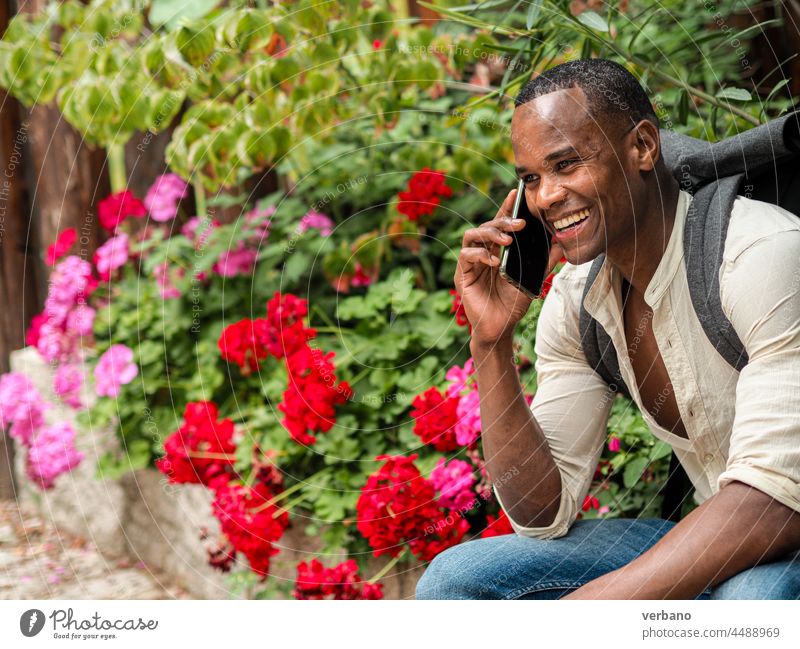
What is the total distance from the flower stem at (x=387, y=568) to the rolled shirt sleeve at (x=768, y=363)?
2.44 feet

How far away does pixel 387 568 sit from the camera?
1605mm

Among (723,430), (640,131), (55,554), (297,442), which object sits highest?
(640,131)

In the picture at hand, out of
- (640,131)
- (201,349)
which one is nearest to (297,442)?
(201,349)

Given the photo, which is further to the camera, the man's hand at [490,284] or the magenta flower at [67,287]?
the magenta flower at [67,287]

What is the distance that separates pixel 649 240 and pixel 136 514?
1.68 metres

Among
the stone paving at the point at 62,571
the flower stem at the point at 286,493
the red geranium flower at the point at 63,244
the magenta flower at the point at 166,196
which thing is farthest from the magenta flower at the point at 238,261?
the stone paving at the point at 62,571

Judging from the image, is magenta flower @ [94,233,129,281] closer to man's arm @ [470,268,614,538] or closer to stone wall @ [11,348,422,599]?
stone wall @ [11,348,422,599]

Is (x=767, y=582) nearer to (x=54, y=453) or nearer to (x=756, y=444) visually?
(x=756, y=444)

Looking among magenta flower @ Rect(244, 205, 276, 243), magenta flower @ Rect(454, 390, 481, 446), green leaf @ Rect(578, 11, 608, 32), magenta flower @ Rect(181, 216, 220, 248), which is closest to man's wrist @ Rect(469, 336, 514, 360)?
magenta flower @ Rect(454, 390, 481, 446)

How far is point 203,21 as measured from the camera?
74.2 inches

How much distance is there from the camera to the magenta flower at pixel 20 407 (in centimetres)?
233

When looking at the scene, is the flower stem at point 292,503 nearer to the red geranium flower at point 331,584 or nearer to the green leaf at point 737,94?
the red geranium flower at point 331,584
